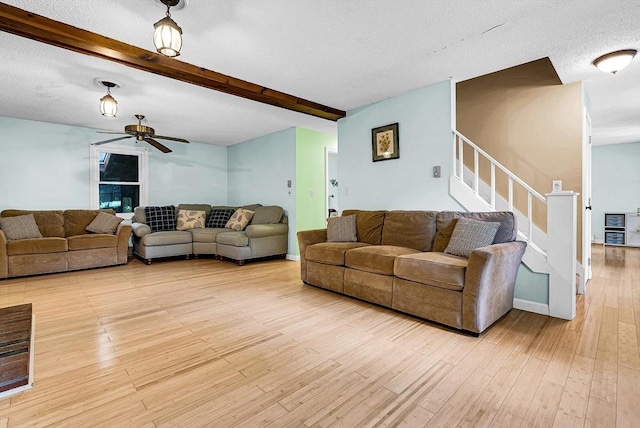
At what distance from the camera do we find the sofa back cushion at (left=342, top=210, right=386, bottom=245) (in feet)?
11.8

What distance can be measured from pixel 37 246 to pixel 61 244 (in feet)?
0.81

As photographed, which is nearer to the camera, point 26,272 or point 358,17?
point 358,17

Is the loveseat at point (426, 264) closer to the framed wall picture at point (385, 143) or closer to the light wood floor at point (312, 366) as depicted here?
the light wood floor at point (312, 366)

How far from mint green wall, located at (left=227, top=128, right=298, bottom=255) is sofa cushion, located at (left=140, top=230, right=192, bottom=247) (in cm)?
154

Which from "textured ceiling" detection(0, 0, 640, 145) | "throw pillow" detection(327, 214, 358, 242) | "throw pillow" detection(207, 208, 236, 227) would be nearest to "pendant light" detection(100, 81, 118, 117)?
"textured ceiling" detection(0, 0, 640, 145)

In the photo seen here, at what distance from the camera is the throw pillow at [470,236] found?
2592 mm

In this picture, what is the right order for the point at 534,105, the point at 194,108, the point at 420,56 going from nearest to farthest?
the point at 420,56
the point at 534,105
the point at 194,108

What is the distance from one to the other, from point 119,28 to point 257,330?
2.54 m

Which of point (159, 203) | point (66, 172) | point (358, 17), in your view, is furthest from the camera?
point (159, 203)

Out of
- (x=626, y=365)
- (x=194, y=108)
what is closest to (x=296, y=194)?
(x=194, y=108)

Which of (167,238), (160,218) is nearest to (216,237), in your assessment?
(167,238)

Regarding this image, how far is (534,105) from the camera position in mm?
3828

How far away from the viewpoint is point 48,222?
4.61m

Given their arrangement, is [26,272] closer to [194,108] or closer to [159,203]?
[159,203]
